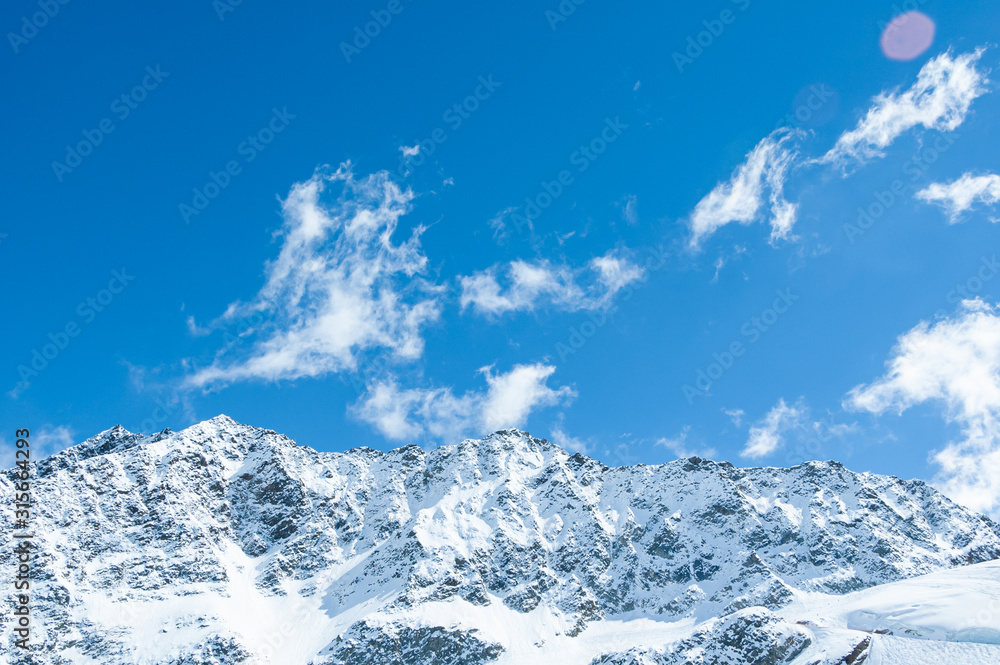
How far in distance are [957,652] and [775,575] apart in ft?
223

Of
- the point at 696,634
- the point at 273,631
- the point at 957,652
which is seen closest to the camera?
the point at 957,652

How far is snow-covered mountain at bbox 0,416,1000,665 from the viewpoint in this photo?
456 feet

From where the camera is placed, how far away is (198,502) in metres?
189

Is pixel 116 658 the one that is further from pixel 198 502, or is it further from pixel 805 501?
pixel 805 501

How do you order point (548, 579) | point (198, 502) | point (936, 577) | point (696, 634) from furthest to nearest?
1. point (198, 502)
2. point (548, 579)
3. point (936, 577)
4. point (696, 634)

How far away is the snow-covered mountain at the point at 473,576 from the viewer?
456 ft

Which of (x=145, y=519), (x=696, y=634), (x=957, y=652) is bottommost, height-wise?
(x=957, y=652)

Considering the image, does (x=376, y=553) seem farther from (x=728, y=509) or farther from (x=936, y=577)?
(x=936, y=577)

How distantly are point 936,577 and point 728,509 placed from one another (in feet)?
180

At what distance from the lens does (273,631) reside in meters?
156

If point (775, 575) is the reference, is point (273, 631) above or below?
above

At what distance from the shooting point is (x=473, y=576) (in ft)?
557

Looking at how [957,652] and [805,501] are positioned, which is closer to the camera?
[957,652]

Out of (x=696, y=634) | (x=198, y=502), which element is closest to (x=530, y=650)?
(x=696, y=634)
